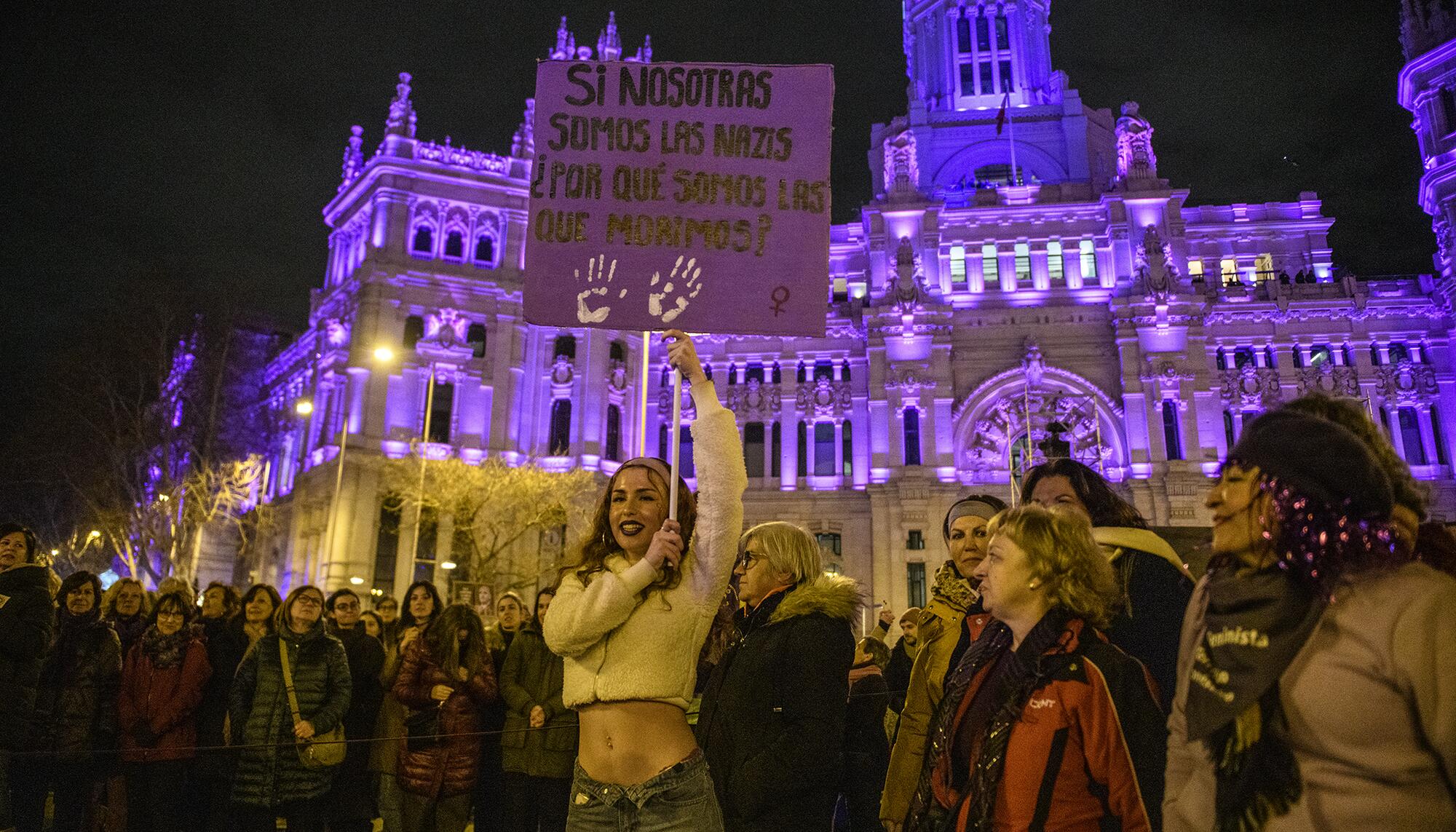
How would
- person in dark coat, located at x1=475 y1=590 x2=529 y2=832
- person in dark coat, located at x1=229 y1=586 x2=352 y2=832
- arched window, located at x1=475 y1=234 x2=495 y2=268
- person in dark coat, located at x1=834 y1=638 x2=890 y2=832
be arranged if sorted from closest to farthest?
person in dark coat, located at x1=834 y1=638 x2=890 y2=832
person in dark coat, located at x1=229 y1=586 x2=352 y2=832
person in dark coat, located at x1=475 y1=590 x2=529 y2=832
arched window, located at x1=475 y1=234 x2=495 y2=268

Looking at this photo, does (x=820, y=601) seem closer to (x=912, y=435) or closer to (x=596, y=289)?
(x=596, y=289)

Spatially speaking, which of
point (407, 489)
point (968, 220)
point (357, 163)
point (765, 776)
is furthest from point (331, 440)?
point (765, 776)

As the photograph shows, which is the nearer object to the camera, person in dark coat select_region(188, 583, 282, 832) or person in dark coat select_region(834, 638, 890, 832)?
person in dark coat select_region(834, 638, 890, 832)

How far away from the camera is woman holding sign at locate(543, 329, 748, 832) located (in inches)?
139

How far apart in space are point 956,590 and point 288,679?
5.15 m

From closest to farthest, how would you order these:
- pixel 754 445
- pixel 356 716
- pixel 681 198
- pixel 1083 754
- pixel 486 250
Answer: pixel 1083 754 → pixel 681 198 → pixel 356 716 → pixel 486 250 → pixel 754 445

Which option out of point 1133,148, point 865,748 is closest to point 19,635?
point 865,748

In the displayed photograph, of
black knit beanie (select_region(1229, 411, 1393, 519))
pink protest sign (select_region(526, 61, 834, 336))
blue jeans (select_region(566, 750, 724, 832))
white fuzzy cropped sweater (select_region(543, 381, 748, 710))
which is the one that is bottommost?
blue jeans (select_region(566, 750, 724, 832))

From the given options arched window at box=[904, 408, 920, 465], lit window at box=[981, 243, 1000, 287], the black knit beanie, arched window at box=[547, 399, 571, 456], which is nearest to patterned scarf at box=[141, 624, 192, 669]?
→ the black knit beanie

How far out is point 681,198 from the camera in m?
4.97

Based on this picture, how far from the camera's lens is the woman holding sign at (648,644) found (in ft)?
11.6

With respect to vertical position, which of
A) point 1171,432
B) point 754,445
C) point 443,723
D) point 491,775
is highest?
point 754,445

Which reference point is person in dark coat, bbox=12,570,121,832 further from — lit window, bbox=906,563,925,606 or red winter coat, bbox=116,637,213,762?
lit window, bbox=906,563,925,606

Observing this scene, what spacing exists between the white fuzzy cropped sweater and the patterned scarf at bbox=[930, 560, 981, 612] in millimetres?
1758
